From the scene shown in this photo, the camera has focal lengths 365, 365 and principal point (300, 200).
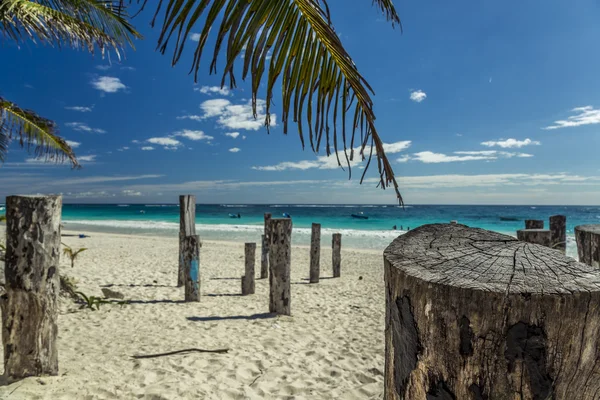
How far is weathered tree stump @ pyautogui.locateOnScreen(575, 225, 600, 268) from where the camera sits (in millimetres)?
2450

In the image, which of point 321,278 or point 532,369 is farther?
point 321,278

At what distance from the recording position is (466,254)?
3.88 ft

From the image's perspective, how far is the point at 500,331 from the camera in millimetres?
891

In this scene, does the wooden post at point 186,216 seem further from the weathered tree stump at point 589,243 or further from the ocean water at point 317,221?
the ocean water at point 317,221

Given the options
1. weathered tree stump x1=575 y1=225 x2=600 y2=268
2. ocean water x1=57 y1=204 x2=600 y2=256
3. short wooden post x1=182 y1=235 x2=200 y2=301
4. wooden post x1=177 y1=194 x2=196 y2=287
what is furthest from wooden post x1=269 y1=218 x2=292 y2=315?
ocean water x1=57 y1=204 x2=600 y2=256

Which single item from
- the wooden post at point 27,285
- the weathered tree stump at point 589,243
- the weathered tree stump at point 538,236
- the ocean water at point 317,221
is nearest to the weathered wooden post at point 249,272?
the wooden post at point 27,285

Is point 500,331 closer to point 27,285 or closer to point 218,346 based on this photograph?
point 27,285

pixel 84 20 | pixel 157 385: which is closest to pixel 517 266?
pixel 157 385

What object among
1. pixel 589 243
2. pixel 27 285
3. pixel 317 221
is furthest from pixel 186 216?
pixel 317 221

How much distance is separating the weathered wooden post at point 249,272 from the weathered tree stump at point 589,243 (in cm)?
575

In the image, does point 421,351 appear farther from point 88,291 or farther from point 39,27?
point 39,27

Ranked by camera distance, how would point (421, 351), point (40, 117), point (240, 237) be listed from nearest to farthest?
1. point (421, 351)
2. point (40, 117)
3. point (240, 237)

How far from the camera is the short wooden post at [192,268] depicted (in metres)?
6.61

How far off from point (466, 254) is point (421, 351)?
364 mm
